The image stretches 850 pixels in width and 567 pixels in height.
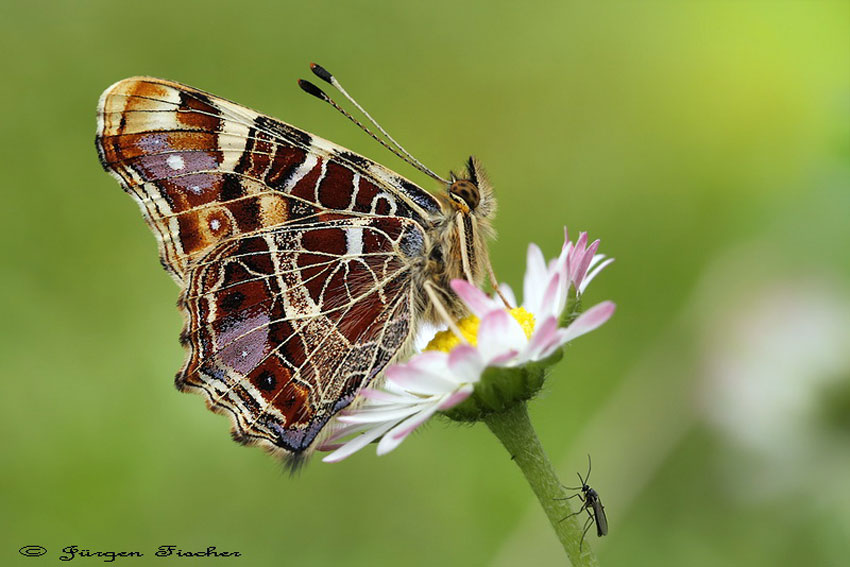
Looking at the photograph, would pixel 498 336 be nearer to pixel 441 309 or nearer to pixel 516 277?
pixel 441 309

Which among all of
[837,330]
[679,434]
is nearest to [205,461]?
[679,434]

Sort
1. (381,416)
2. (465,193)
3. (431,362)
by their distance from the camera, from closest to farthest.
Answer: (431,362) < (381,416) < (465,193)

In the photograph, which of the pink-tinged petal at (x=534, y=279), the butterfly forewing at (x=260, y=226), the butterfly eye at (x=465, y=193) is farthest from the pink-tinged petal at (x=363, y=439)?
the butterfly eye at (x=465, y=193)

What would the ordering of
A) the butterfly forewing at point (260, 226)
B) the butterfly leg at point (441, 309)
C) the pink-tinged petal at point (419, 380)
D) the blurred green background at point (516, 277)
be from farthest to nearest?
the blurred green background at point (516, 277)
the butterfly forewing at point (260, 226)
the butterfly leg at point (441, 309)
the pink-tinged petal at point (419, 380)

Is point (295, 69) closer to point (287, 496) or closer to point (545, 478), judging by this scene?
point (287, 496)

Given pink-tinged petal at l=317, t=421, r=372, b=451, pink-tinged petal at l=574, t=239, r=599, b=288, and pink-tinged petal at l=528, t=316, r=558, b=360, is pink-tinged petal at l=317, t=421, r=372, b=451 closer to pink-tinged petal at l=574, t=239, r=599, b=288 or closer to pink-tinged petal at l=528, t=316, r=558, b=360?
pink-tinged petal at l=528, t=316, r=558, b=360

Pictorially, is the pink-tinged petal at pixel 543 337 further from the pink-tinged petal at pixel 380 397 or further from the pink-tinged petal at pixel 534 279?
the pink-tinged petal at pixel 534 279

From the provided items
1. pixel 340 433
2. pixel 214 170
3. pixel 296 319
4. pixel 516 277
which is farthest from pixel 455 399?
pixel 516 277
